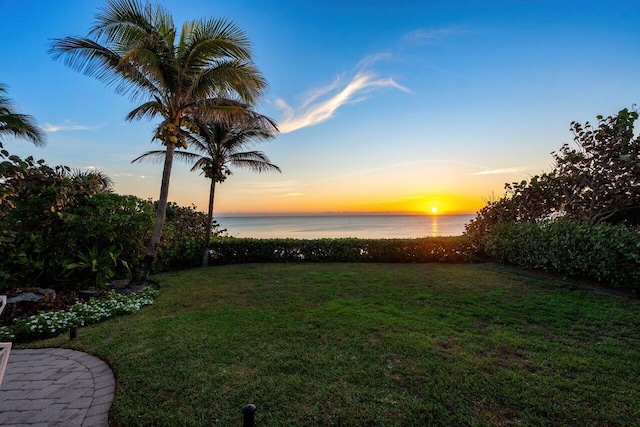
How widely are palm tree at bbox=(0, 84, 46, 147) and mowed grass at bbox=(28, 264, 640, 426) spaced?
28.7 feet

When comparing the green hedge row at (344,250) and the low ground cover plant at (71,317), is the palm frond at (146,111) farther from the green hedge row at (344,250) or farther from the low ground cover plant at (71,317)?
the green hedge row at (344,250)

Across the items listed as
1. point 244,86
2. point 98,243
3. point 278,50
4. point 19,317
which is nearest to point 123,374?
point 19,317

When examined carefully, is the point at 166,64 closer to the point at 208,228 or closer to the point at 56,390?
the point at 208,228

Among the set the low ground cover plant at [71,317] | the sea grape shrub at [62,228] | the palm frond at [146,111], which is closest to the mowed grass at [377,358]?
the low ground cover plant at [71,317]

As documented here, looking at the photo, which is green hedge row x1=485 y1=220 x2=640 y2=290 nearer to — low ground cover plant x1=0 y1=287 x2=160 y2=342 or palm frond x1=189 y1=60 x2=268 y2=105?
palm frond x1=189 y1=60 x2=268 y2=105

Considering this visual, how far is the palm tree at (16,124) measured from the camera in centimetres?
897

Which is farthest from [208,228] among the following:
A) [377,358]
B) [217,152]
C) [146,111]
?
[377,358]

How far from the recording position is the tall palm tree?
6.11 meters

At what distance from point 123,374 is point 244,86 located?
256 inches

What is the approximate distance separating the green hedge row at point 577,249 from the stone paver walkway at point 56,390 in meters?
8.95

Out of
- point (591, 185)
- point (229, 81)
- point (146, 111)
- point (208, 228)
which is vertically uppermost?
point (229, 81)

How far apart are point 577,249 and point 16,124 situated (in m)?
17.0

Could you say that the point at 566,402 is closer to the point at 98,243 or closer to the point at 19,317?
the point at 19,317

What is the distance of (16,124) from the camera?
364 inches
